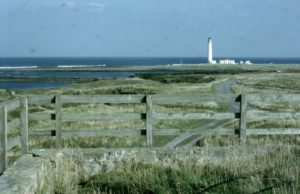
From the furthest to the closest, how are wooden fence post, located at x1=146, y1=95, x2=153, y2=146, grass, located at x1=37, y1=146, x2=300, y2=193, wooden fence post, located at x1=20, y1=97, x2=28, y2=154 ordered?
wooden fence post, located at x1=146, y1=95, x2=153, y2=146, wooden fence post, located at x1=20, y1=97, x2=28, y2=154, grass, located at x1=37, y1=146, x2=300, y2=193

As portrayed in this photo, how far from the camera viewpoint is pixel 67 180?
9.35 m

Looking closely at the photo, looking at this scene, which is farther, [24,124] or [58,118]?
[58,118]

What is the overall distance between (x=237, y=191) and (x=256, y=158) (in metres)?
2.26

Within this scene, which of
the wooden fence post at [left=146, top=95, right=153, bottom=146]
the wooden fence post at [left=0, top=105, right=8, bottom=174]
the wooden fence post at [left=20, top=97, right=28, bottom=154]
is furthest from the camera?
the wooden fence post at [left=146, top=95, right=153, bottom=146]

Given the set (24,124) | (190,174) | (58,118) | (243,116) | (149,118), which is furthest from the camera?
(243,116)

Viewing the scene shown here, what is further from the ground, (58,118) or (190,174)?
(58,118)

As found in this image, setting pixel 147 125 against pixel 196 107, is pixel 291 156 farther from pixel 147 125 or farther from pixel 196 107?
pixel 196 107

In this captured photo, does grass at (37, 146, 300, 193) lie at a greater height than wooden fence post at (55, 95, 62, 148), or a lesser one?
lesser

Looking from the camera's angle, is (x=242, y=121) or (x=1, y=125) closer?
(x=1, y=125)

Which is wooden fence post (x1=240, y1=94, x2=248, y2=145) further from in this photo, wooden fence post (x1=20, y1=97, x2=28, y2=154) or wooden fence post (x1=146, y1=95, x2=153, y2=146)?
wooden fence post (x1=20, y1=97, x2=28, y2=154)

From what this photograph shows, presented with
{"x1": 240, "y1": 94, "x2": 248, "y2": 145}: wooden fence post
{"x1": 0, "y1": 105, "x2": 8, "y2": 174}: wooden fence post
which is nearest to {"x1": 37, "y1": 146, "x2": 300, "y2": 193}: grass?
{"x1": 0, "y1": 105, "x2": 8, "y2": 174}: wooden fence post

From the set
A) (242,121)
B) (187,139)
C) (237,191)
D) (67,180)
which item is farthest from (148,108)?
(187,139)

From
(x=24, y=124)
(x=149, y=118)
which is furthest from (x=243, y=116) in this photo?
(x=24, y=124)

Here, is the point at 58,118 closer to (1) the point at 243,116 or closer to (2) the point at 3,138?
(2) the point at 3,138
